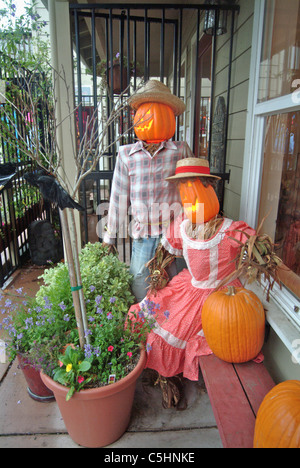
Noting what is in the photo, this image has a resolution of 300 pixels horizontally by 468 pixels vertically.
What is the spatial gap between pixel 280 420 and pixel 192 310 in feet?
2.49

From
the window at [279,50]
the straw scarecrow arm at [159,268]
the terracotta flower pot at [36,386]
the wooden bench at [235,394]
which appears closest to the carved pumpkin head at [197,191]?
the straw scarecrow arm at [159,268]

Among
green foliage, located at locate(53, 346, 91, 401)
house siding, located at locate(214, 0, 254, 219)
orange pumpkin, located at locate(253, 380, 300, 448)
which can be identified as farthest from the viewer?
house siding, located at locate(214, 0, 254, 219)

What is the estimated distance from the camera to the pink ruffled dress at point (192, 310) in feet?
5.64

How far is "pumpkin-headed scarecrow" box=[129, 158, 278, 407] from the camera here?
67.9 inches

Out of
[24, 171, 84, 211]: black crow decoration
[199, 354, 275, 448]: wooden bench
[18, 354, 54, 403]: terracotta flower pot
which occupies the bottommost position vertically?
[18, 354, 54, 403]: terracotta flower pot

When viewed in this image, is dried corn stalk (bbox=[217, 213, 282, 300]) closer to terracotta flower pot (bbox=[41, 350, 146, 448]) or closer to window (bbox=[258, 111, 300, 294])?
window (bbox=[258, 111, 300, 294])

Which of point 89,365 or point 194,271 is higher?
point 194,271

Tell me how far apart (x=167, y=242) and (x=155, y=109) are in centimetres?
81

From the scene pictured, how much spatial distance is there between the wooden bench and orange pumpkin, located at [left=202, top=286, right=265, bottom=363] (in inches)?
2.4

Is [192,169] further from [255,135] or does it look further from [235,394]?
[235,394]

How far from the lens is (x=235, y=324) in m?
1.52

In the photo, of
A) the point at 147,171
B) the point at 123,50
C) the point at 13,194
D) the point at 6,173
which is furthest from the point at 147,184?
the point at 123,50

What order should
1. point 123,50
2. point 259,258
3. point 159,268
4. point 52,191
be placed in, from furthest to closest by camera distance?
point 123,50, point 159,268, point 259,258, point 52,191

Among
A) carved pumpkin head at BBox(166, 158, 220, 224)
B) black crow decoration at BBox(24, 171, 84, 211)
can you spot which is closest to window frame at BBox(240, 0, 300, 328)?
carved pumpkin head at BBox(166, 158, 220, 224)
